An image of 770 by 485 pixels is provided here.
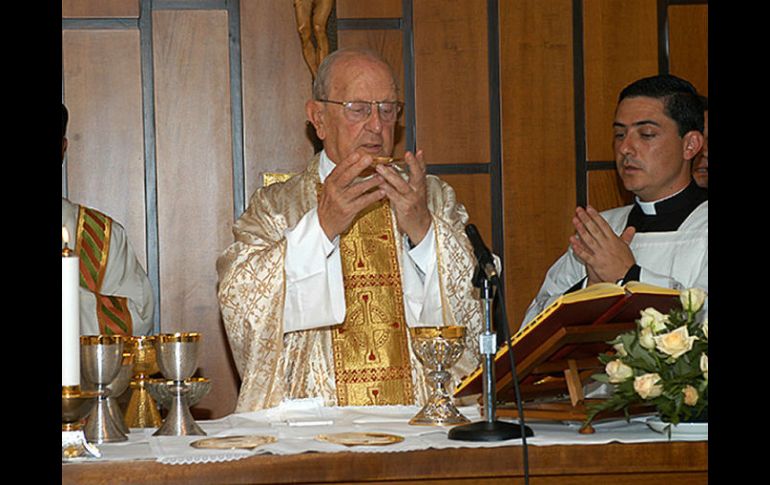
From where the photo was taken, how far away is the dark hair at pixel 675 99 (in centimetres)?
489

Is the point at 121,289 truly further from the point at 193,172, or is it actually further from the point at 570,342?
the point at 570,342

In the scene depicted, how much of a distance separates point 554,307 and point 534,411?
399 mm

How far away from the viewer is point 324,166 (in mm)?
4848

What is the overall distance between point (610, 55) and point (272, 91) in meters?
1.81

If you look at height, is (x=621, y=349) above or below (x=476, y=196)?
below

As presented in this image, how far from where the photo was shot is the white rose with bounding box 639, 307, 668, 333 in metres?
2.89

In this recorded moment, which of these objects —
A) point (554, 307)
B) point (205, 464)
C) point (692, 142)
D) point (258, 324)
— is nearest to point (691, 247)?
point (692, 142)

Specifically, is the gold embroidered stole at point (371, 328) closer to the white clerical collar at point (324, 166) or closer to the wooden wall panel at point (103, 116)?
the white clerical collar at point (324, 166)

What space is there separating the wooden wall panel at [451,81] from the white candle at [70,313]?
396cm

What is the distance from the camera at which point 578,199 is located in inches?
239

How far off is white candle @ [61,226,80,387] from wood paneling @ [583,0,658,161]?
4.33 meters

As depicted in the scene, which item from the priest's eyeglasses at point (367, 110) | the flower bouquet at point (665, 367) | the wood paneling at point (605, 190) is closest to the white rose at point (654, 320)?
the flower bouquet at point (665, 367)

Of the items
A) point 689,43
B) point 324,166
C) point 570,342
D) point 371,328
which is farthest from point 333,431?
point 689,43

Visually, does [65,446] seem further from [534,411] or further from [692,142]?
[692,142]
